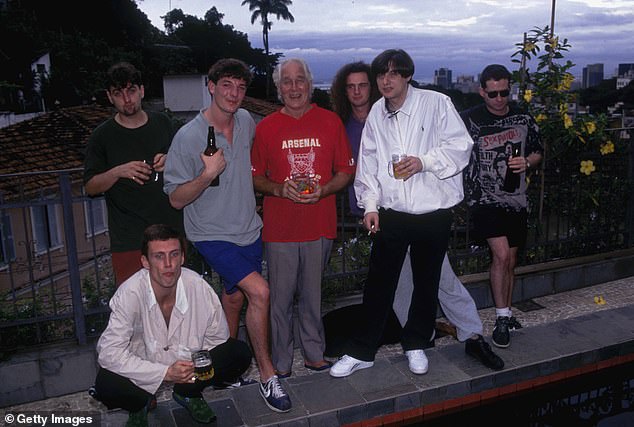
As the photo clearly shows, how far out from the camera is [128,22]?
155 feet

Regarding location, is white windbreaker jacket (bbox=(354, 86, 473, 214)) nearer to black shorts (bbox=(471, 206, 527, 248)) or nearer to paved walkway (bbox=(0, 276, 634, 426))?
black shorts (bbox=(471, 206, 527, 248))

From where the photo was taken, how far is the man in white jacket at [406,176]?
3936 mm

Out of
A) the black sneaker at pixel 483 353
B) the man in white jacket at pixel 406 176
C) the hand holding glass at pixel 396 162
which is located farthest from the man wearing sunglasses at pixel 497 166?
the hand holding glass at pixel 396 162

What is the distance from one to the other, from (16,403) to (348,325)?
264 cm

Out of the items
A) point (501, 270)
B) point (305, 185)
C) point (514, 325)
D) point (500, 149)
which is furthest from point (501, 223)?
point (305, 185)

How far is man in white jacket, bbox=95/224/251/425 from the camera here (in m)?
3.32

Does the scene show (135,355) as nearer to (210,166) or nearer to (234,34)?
(210,166)

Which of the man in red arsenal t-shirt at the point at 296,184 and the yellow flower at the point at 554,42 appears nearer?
the man in red arsenal t-shirt at the point at 296,184

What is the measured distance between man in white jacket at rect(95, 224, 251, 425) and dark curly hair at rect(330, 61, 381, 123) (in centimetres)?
179

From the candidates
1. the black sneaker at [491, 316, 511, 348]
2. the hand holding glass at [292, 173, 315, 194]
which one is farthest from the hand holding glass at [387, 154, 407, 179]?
the black sneaker at [491, 316, 511, 348]

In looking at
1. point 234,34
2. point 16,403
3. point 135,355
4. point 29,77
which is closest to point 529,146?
point 135,355

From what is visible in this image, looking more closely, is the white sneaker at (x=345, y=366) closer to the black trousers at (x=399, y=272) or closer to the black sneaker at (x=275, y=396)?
the black trousers at (x=399, y=272)

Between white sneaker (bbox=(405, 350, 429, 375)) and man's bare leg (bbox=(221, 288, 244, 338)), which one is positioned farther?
white sneaker (bbox=(405, 350, 429, 375))

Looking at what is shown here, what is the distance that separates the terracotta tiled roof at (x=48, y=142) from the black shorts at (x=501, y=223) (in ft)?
38.2
